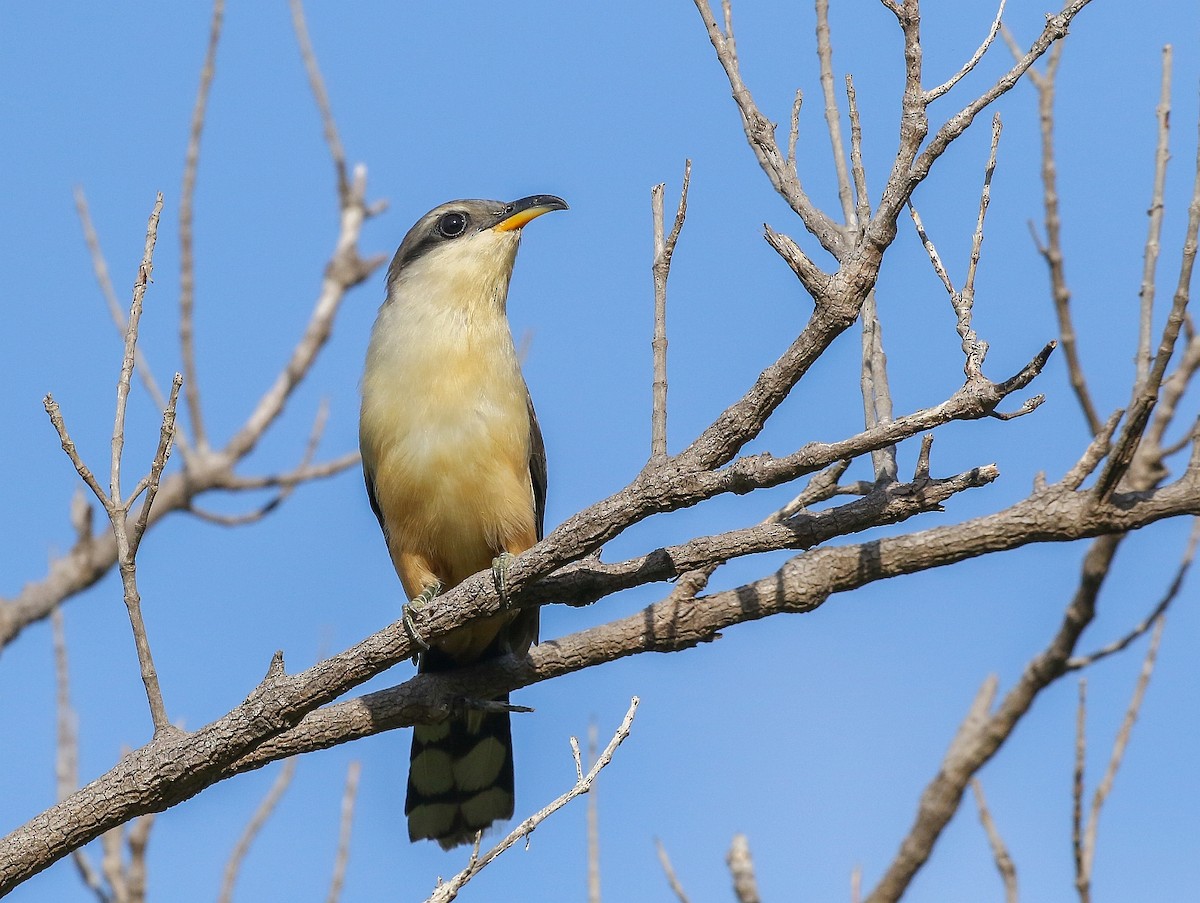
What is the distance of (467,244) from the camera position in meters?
7.24

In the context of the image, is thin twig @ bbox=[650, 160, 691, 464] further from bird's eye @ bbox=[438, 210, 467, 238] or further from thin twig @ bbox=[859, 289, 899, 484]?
bird's eye @ bbox=[438, 210, 467, 238]

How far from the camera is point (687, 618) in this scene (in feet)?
18.0

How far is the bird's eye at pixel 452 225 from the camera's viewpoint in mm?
7422

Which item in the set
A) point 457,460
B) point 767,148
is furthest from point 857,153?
point 457,460

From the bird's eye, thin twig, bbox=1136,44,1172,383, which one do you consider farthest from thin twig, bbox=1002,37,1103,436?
the bird's eye

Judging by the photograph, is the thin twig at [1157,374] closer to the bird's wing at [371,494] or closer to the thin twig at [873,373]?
the thin twig at [873,373]

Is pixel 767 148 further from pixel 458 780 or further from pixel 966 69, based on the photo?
pixel 458 780

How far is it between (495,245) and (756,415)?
3.23 metres

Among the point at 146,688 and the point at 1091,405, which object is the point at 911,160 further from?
the point at 146,688

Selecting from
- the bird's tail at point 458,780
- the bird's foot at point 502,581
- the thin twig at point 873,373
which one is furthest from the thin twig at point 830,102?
the bird's tail at point 458,780

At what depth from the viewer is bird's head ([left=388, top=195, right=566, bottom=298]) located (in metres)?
7.07

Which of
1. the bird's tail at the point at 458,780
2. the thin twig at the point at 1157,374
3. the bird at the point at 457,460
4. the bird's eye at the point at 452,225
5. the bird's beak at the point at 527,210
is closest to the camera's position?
the thin twig at the point at 1157,374

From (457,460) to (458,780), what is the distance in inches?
71.5

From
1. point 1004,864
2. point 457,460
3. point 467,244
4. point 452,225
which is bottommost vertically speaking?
point 1004,864
